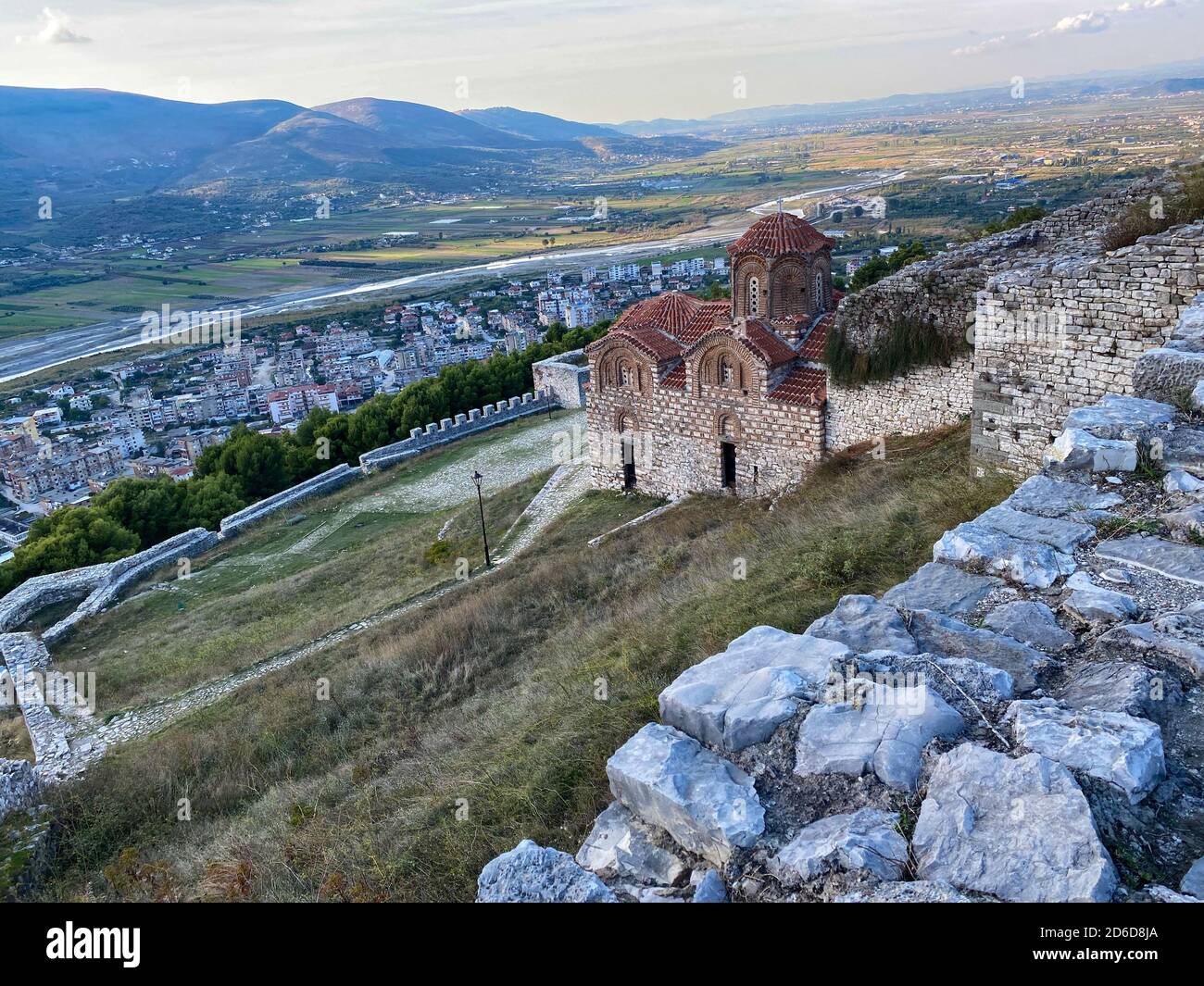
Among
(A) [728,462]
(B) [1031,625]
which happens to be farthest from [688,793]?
(A) [728,462]

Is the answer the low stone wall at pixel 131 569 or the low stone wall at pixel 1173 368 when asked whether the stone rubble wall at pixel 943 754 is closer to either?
the low stone wall at pixel 1173 368

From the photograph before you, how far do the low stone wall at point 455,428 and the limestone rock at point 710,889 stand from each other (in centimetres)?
2294

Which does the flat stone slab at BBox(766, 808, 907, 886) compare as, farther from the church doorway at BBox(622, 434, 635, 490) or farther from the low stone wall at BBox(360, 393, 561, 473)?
the low stone wall at BBox(360, 393, 561, 473)

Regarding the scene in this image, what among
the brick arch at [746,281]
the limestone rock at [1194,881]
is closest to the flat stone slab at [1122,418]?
the limestone rock at [1194,881]

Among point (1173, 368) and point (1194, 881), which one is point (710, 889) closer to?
point (1194, 881)

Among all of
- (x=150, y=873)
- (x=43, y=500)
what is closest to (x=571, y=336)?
(x=150, y=873)

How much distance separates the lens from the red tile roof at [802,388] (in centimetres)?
1476

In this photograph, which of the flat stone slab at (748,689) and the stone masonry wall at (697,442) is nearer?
the flat stone slab at (748,689)

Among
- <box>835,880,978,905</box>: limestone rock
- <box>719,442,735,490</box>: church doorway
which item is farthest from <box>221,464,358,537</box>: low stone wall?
<box>835,880,978,905</box>: limestone rock

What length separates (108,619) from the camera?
1698 cm

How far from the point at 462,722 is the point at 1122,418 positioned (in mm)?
5472

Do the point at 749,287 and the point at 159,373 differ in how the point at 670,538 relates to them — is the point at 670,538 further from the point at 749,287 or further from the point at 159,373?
the point at 159,373

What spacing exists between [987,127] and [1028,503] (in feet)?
356

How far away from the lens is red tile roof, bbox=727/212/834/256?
51.6ft
